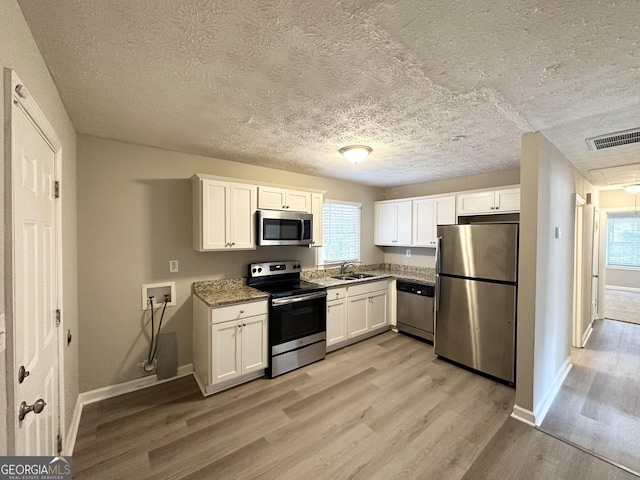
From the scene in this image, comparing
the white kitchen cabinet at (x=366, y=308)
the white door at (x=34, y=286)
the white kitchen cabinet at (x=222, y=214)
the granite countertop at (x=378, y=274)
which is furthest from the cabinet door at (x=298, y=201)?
the white door at (x=34, y=286)

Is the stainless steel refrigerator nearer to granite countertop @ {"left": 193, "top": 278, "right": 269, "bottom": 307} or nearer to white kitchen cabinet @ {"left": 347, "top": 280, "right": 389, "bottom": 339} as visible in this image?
white kitchen cabinet @ {"left": 347, "top": 280, "right": 389, "bottom": 339}

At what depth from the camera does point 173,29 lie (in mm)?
1175

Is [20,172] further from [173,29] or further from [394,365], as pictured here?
[394,365]

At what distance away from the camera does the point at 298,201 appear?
338 centimetres

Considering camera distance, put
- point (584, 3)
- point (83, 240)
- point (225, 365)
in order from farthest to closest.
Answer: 1. point (225, 365)
2. point (83, 240)
3. point (584, 3)

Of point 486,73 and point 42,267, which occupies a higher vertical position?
point 486,73

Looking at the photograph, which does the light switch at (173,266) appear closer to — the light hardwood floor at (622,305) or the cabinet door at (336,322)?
the cabinet door at (336,322)

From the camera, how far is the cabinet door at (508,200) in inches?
127

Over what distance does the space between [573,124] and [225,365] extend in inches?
145

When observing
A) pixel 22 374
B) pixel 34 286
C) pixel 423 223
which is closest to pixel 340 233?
pixel 423 223

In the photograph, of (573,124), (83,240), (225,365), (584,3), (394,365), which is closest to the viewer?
(584,3)

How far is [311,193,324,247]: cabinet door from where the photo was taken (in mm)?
3535

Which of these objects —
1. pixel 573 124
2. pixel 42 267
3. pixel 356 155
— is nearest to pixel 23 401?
pixel 42 267

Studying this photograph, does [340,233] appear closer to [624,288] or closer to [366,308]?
[366,308]
